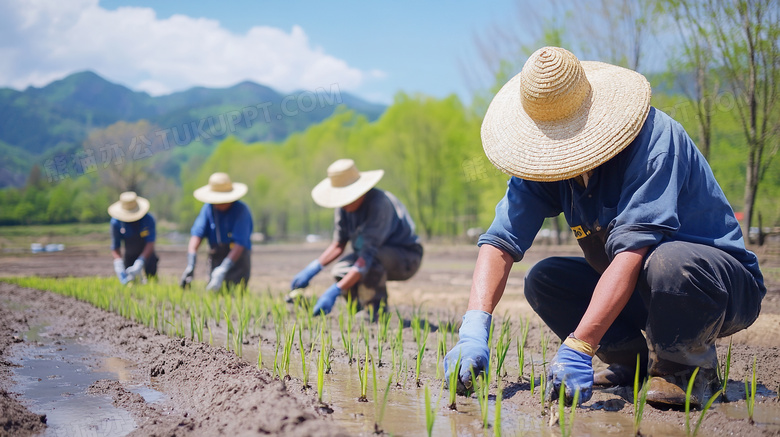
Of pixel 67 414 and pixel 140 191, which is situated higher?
pixel 140 191

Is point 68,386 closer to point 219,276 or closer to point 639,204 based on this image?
point 639,204

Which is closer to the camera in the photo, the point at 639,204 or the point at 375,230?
the point at 639,204

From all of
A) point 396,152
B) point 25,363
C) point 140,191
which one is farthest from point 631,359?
point 140,191

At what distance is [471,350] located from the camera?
6.81ft

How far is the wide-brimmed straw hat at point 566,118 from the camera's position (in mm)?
2043

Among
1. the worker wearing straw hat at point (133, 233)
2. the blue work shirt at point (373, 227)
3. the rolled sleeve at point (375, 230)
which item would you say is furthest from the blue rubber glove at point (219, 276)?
the worker wearing straw hat at point (133, 233)

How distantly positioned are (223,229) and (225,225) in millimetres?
62

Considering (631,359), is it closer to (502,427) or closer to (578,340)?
(578,340)

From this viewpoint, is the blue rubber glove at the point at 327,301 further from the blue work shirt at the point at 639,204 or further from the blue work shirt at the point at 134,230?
the blue work shirt at the point at 134,230

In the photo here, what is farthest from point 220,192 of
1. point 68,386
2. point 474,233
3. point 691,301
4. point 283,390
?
point 474,233

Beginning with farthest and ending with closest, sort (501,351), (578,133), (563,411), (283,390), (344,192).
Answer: (344,192) → (501,351) → (578,133) → (283,390) → (563,411)

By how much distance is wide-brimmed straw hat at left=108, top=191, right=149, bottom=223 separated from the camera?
8.08m

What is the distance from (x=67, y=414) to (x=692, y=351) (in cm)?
238

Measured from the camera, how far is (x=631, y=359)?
2564 millimetres
